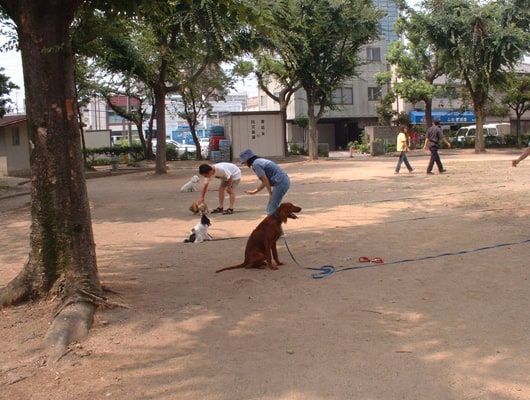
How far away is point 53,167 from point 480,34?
28803 millimetres

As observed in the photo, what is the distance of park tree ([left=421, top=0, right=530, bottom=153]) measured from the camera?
2883 centimetres

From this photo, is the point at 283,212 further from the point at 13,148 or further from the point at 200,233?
the point at 13,148

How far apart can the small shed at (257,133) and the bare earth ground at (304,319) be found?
22.1 meters

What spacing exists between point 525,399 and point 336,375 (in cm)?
118

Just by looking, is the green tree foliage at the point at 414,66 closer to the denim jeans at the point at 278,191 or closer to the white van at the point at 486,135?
the white van at the point at 486,135

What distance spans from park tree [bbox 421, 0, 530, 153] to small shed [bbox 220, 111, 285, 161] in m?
10.1

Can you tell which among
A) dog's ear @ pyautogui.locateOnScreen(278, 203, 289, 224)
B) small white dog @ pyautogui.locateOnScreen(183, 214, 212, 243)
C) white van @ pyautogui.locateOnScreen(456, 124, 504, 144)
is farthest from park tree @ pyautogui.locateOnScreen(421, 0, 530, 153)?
dog's ear @ pyautogui.locateOnScreen(278, 203, 289, 224)

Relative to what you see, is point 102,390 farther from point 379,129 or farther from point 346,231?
point 379,129

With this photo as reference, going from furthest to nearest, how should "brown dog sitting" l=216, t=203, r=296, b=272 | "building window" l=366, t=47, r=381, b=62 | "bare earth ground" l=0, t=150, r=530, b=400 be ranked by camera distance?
"building window" l=366, t=47, r=381, b=62 < "brown dog sitting" l=216, t=203, r=296, b=272 < "bare earth ground" l=0, t=150, r=530, b=400

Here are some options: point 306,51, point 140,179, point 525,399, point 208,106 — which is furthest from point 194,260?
point 208,106

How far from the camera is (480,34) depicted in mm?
29219

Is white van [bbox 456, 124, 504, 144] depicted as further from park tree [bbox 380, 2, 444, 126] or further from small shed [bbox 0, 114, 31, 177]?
small shed [bbox 0, 114, 31, 177]

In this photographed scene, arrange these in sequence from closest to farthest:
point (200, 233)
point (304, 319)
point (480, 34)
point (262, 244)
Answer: point (304, 319) < point (262, 244) < point (200, 233) < point (480, 34)

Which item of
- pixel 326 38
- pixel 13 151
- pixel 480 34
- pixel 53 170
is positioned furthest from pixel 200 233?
pixel 480 34
